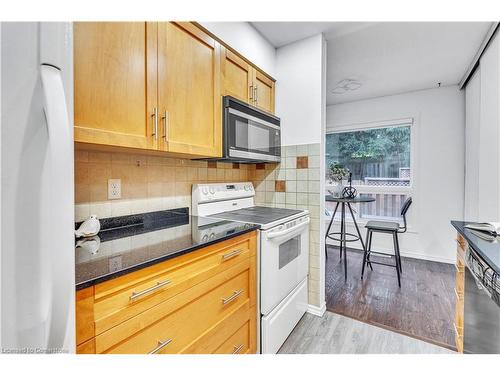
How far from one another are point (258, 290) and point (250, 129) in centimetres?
117

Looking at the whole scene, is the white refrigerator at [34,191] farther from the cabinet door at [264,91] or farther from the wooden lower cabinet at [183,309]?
the cabinet door at [264,91]

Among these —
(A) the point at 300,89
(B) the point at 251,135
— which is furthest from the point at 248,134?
(A) the point at 300,89

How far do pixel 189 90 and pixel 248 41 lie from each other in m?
0.84

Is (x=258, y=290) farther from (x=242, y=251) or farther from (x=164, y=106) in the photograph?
(x=164, y=106)

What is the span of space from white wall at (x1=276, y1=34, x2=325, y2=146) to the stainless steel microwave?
13 cm

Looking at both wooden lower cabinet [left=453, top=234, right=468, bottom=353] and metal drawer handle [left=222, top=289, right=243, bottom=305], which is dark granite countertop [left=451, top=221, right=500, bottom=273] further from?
metal drawer handle [left=222, top=289, right=243, bottom=305]

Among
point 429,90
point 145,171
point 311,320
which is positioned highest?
point 429,90

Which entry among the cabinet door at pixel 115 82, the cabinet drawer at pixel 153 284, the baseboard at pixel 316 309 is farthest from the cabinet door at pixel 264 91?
the baseboard at pixel 316 309

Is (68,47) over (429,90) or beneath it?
beneath

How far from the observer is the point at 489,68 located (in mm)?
2119

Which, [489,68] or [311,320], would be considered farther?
[489,68]

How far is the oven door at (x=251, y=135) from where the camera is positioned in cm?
168

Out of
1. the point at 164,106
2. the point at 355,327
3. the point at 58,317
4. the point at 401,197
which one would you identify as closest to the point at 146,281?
the point at 58,317
